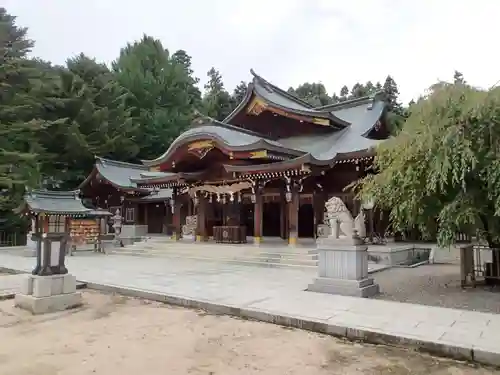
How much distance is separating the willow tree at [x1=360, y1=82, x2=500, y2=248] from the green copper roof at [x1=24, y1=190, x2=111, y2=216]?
1298 centimetres

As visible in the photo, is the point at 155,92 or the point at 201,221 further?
the point at 155,92

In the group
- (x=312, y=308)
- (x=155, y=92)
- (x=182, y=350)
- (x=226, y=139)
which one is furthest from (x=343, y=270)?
(x=155, y=92)

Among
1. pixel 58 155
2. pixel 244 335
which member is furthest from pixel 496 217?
pixel 58 155

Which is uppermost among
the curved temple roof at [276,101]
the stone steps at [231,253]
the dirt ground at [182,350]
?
the curved temple roof at [276,101]

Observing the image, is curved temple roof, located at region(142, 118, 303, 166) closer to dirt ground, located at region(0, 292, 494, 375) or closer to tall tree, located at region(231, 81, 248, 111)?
dirt ground, located at region(0, 292, 494, 375)

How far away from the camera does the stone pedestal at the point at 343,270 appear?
7527 millimetres

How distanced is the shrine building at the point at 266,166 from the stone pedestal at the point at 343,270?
5804mm

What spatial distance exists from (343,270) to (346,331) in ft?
8.59

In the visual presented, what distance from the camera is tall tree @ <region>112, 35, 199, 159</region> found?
3581cm

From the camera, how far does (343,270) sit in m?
7.72

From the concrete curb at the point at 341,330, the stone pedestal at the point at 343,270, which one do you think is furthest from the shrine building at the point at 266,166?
the concrete curb at the point at 341,330

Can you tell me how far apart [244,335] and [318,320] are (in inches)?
42.5

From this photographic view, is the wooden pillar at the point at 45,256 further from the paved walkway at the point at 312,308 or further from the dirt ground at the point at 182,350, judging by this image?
the paved walkway at the point at 312,308

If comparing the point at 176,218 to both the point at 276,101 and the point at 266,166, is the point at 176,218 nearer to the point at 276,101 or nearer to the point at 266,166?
the point at 266,166
